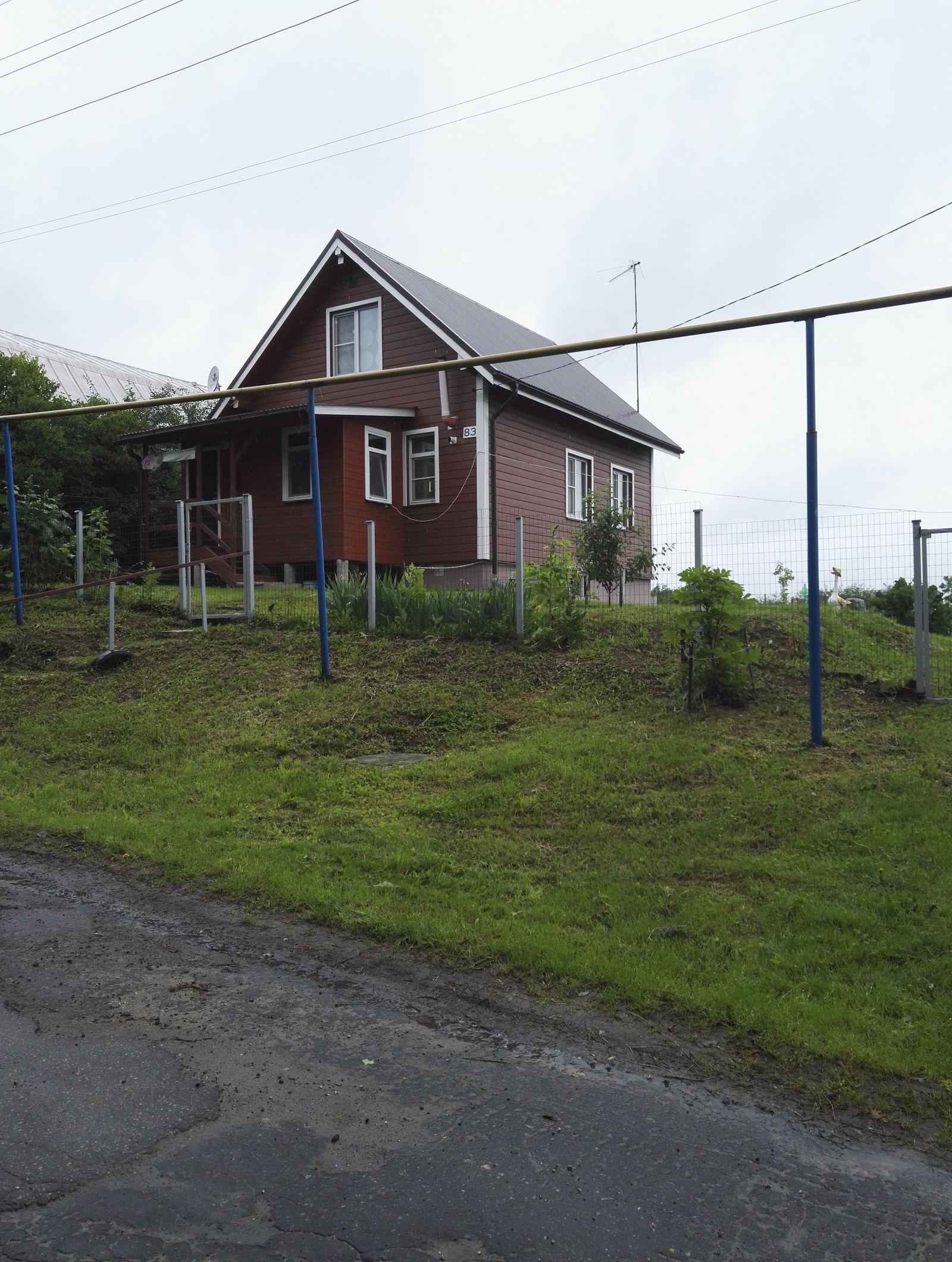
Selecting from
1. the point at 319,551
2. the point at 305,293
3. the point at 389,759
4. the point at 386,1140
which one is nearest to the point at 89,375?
the point at 305,293

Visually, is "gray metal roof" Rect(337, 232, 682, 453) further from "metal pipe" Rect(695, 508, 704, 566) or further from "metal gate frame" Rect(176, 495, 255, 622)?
"metal pipe" Rect(695, 508, 704, 566)

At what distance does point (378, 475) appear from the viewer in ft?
62.7

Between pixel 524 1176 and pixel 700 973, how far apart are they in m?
1.62

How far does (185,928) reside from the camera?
4.90 meters

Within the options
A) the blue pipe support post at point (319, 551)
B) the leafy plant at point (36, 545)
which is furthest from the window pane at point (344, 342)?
the blue pipe support post at point (319, 551)

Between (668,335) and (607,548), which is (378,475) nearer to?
(607,548)

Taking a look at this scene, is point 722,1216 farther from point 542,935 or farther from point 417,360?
point 417,360

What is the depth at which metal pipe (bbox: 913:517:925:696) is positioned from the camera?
8.35 m

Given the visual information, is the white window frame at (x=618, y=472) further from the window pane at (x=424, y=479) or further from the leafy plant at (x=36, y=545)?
the leafy plant at (x=36, y=545)

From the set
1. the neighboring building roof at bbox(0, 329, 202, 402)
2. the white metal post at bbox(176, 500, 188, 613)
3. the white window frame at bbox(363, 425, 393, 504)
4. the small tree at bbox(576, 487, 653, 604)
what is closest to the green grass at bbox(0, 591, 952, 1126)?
the white metal post at bbox(176, 500, 188, 613)

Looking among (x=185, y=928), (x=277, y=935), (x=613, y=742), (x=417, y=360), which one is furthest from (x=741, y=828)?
(x=417, y=360)

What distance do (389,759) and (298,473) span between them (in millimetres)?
12353

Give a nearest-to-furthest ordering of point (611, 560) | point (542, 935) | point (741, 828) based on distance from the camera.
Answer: point (542, 935)
point (741, 828)
point (611, 560)

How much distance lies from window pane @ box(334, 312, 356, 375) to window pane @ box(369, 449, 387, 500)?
236cm
